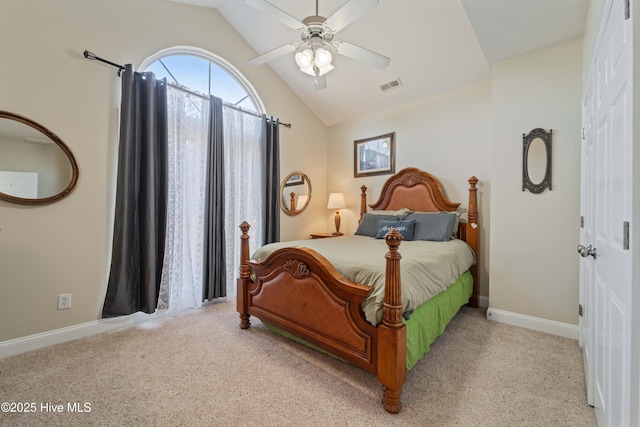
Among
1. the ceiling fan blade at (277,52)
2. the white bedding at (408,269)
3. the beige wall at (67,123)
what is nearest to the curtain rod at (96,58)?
the beige wall at (67,123)

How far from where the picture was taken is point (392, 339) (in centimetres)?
152

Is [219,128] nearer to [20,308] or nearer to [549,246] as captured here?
[20,308]

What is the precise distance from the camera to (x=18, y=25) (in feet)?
6.94

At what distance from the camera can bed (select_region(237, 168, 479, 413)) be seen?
60.6 inches

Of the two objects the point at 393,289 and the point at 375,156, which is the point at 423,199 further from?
the point at 393,289

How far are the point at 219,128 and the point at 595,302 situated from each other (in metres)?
3.48

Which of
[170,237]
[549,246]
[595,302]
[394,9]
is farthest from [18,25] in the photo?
[549,246]

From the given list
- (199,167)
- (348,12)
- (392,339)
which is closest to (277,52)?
(348,12)

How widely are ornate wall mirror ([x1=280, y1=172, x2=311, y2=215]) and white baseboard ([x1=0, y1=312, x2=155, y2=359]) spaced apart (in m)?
2.22

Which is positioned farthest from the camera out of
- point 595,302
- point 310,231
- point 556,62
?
point 310,231

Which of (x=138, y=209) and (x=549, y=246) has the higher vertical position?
(x=138, y=209)

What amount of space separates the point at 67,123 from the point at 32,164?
0.42m

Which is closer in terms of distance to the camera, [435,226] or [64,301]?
[64,301]

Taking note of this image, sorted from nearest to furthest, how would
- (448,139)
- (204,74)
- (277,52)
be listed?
(277,52), (204,74), (448,139)
